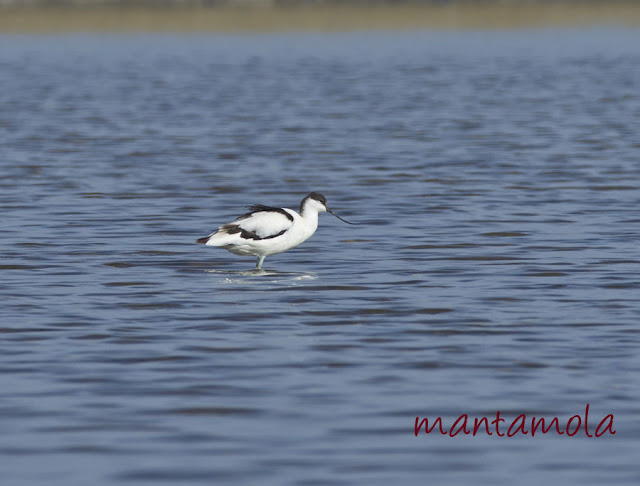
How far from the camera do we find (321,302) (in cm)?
1340

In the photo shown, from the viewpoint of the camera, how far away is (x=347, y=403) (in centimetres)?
975

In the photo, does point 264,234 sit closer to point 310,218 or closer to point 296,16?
point 310,218

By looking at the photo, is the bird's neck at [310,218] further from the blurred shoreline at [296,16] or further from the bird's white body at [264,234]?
the blurred shoreline at [296,16]

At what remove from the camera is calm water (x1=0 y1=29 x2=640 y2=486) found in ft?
28.8

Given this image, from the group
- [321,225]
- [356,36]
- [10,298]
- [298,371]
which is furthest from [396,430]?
[356,36]

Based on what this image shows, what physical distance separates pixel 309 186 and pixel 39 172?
465 centimetres

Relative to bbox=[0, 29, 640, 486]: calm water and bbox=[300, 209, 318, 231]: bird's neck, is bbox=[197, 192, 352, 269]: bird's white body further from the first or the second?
bbox=[0, 29, 640, 486]: calm water

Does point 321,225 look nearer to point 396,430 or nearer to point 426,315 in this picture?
point 426,315

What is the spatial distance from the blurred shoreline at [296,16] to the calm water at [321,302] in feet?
148

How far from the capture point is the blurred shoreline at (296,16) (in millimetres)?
79125

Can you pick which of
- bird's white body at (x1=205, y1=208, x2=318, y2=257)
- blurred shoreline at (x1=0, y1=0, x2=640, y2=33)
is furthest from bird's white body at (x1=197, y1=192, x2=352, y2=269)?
blurred shoreline at (x1=0, y1=0, x2=640, y2=33)

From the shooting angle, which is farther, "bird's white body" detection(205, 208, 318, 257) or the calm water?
"bird's white body" detection(205, 208, 318, 257)

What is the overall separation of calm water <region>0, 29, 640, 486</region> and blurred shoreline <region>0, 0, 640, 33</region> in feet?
148

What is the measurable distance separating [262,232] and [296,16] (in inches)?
2684
